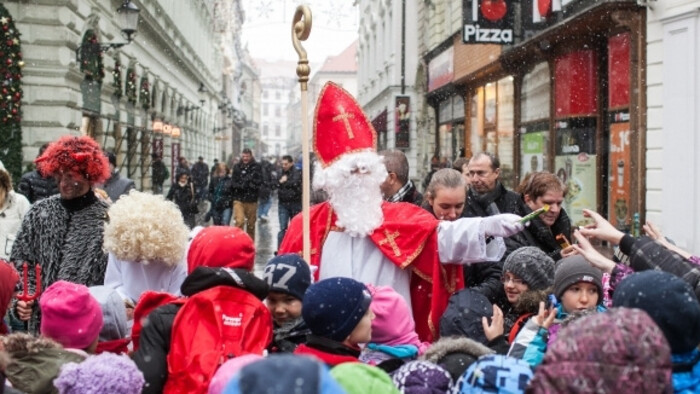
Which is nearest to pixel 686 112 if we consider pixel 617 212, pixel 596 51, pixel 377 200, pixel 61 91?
pixel 617 212

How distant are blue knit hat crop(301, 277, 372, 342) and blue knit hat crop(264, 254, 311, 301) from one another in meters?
0.58

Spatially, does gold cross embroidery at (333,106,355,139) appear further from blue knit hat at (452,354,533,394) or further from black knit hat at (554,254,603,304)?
blue knit hat at (452,354,533,394)

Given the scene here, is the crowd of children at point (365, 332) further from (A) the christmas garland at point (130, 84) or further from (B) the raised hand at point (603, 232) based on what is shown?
(A) the christmas garland at point (130, 84)

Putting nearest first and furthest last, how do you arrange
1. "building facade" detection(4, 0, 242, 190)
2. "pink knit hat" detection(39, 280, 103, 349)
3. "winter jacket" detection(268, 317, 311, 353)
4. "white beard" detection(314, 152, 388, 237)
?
"pink knit hat" detection(39, 280, 103, 349) → "winter jacket" detection(268, 317, 311, 353) → "white beard" detection(314, 152, 388, 237) → "building facade" detection(4, 0, 242, 190)

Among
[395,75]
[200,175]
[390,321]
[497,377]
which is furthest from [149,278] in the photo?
[395,75]

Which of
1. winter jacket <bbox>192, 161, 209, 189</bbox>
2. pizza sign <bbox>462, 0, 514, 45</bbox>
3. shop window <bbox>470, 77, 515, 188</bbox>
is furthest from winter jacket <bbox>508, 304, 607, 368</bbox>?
winter jacket <bbox>192, 161, 209, 189</bbox>

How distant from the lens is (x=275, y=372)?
171cm

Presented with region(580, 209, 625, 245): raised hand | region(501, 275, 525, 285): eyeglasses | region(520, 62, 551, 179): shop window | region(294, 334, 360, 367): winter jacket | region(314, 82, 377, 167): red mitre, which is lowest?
region(294, 334, 360, 367): winter jacket

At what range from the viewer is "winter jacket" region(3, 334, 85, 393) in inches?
120

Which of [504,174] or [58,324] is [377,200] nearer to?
[58,324]

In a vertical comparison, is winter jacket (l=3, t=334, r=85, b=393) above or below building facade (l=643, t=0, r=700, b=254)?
below

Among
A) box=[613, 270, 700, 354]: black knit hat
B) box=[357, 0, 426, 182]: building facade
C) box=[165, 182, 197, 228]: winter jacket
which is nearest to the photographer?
box=[613, 270, 700, 354]: black knit hat

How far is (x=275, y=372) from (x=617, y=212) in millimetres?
11528

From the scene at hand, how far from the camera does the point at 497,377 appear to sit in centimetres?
255
